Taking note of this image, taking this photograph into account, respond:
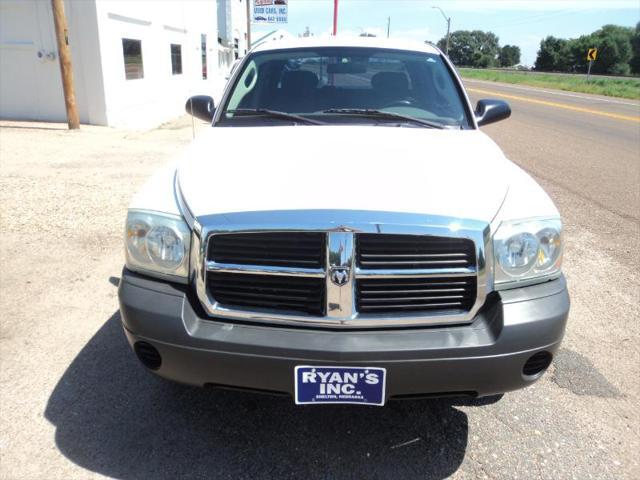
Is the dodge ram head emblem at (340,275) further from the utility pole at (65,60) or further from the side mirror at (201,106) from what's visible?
the utility pole at (65,60)

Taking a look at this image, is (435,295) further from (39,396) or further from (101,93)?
(101,93)

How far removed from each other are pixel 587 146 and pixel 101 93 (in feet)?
34.6

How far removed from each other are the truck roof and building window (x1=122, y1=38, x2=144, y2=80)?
9.94 metres

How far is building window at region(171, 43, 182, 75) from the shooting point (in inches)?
643

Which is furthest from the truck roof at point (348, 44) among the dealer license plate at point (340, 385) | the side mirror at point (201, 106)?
the dealer license plate at point (340, 385)

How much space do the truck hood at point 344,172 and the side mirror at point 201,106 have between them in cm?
93

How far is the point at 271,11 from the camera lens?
56.4 feet

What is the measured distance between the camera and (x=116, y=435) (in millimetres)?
2482

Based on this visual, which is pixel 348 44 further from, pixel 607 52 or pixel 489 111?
pixel 607 52

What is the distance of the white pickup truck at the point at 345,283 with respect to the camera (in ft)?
6.70

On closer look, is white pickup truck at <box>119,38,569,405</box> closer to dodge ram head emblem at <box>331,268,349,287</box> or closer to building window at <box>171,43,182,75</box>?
dodge ram head emblem at <box>331,268,349,287</box>

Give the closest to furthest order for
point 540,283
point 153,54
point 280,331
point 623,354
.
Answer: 1. point 280,331
2. point 540,283
3. point 623,354
4. point 153,54

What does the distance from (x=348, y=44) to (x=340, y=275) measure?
7.94 ft

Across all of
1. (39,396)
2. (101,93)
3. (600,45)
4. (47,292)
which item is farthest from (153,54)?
(600,45)
